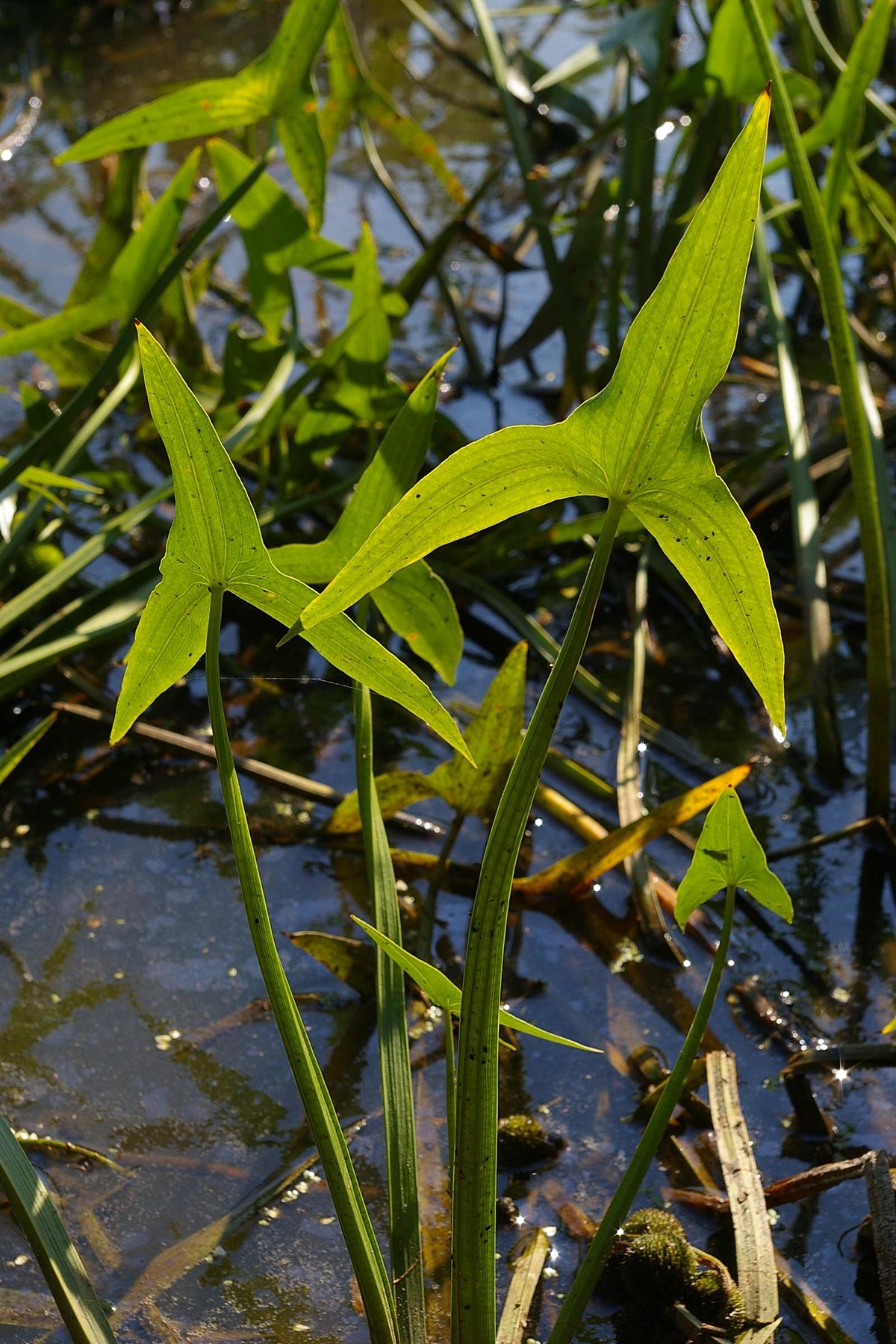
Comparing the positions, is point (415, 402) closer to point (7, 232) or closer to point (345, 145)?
point (7, 232)

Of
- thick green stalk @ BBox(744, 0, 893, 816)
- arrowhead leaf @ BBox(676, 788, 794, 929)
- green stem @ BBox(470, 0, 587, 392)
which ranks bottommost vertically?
arrowhead leaf @ BBox(676, 788, 794, 929)

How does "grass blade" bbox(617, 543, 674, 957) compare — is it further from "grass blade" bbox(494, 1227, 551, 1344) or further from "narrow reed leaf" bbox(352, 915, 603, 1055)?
"narrow reed leaf" bbox(352, 915, 603, 1055)

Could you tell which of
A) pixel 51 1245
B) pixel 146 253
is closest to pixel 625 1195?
pixel 51 1245

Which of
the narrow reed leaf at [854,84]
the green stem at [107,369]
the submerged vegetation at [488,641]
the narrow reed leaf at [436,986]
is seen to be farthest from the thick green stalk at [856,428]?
the narrow reed leaf at [436,986]

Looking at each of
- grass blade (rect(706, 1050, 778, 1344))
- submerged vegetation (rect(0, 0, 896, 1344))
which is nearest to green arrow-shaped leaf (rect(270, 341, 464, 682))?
submerged vegetation (rect(0, 0, 896, 1344))

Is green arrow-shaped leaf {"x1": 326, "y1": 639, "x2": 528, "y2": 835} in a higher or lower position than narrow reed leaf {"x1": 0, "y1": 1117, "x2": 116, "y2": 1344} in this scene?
higher

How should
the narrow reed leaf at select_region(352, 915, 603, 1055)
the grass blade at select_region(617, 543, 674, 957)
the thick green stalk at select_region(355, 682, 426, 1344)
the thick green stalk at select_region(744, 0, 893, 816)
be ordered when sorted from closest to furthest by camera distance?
the narrow reed leaf at select_region(352, 915, 603, 1055), the thick green stalk at select_region(355, 682, 426, 1344), the thick green stalk at select_region(744, 0, 893, 816), the grass blade at select_region(617, 543, 674, 957)

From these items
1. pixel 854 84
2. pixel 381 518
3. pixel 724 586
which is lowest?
pixel 724 586

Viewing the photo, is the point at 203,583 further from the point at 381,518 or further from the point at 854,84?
the point at 854,84
